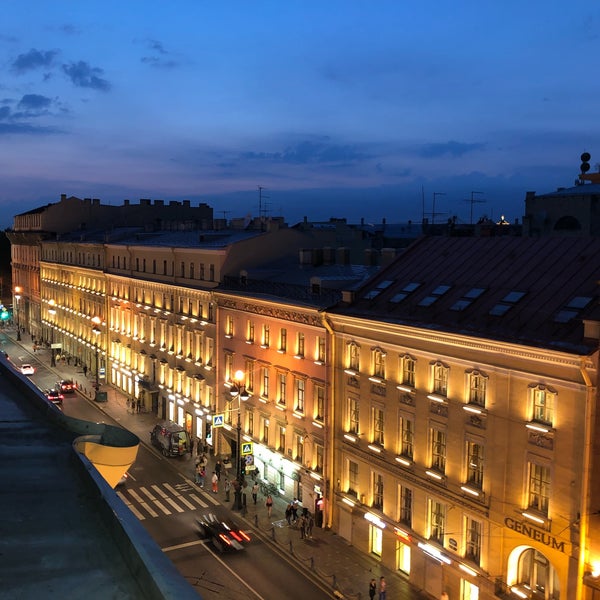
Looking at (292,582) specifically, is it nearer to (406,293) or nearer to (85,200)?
(406,293)

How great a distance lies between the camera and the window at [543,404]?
25469 mm

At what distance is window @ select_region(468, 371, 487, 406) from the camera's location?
2825 cm

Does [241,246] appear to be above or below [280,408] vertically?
above

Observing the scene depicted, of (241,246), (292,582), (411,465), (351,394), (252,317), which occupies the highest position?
(241,246)

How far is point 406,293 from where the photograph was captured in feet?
112

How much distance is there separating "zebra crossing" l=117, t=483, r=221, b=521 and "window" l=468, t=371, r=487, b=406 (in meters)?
18.8

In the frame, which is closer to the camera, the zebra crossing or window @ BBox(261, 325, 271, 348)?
the zebra crossing

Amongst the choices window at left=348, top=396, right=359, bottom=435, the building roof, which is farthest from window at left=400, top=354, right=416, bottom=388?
window at left=348, top=396, right=359, bottom=435

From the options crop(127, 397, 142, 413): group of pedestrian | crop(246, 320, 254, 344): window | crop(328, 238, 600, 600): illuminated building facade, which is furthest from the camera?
crop(127, 397, 142, 413): group of pedestrian

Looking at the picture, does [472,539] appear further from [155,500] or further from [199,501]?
[155,500]

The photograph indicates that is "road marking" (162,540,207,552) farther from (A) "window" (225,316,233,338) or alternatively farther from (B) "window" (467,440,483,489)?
(A) "window" (225,316,233,338)

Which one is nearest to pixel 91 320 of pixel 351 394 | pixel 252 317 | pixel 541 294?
pixel 252 317

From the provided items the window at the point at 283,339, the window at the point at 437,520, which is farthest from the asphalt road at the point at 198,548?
the window at the point at 283,339

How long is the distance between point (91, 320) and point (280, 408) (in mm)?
41676
